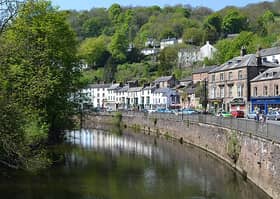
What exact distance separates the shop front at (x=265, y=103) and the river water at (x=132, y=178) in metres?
16.6

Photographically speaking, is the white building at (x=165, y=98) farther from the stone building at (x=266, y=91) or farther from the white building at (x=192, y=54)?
the stone building at (x=266, y=91)

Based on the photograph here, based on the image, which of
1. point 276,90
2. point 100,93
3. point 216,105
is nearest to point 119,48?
point 100,93

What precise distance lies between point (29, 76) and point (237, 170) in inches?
558

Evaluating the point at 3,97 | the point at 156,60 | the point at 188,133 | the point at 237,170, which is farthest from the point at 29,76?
the point at 156,60

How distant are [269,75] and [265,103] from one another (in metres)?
3.41

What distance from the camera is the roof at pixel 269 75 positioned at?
5300 centimetres

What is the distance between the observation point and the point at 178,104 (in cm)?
8938

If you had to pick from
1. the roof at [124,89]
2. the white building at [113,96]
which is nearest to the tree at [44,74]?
the roof at [124,89]

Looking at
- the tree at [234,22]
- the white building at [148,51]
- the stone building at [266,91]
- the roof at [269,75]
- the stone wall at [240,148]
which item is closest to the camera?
the stone wall at [240,148]

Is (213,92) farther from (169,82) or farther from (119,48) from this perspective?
(119,48)

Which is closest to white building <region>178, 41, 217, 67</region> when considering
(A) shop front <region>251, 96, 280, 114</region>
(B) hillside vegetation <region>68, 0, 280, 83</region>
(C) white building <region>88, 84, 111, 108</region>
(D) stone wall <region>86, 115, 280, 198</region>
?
(B) hillside vegetation <region>68, 0, 280, 83</region>

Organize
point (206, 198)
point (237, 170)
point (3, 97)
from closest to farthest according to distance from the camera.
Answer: point (3, 97)
point (206, 198)
point (237, 170)

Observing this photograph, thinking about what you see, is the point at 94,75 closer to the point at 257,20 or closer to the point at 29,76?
the point at 257,20

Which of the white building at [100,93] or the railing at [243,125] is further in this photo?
the white building at [100,93]
